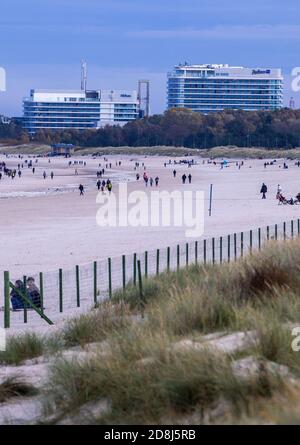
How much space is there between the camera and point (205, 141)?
152750 mm

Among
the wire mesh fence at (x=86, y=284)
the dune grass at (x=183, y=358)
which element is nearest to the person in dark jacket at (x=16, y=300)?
the wire mesh fence at (x=86, y=284)

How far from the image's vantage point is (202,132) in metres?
157

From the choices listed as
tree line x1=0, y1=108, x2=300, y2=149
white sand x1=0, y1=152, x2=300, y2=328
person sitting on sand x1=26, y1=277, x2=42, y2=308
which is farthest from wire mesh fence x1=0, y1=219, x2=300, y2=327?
tree line x1=0, y1=108, x2=300, y2=149

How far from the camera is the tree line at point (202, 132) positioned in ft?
479

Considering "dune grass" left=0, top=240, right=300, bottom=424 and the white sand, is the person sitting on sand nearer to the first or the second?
the white sand

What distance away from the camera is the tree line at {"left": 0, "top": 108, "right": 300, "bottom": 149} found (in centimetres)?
14600

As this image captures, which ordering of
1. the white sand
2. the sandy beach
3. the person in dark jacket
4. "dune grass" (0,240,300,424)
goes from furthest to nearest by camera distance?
1. the sandy beach
2. the white sand
3. the person in dark jacket
4. "dune grass" (0,240,300,424)

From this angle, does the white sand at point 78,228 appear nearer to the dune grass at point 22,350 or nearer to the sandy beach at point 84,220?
the sandy beach at point 84,220

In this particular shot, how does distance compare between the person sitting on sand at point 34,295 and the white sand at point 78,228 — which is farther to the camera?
the white sand at point 78,228

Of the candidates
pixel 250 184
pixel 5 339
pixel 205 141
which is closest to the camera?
pixel 5 339

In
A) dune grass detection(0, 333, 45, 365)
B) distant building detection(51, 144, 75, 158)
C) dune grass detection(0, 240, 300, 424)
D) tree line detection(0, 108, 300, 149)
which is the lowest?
distant building detection(51, 144, 75, 158)
